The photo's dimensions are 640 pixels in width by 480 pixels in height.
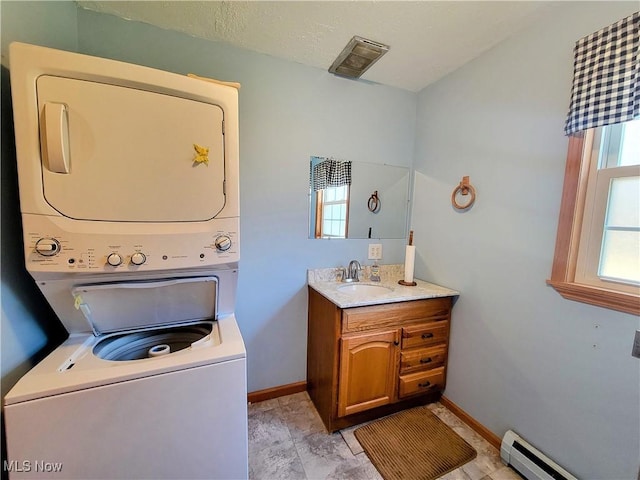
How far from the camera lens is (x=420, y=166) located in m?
2.11

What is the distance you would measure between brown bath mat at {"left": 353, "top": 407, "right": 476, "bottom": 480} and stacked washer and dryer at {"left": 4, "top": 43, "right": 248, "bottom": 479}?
851mm

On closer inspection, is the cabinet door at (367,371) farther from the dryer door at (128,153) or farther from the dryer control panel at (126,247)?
the dryer door at (128,153)

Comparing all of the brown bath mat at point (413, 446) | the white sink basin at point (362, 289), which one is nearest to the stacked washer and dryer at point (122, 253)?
the brown bath mat at point (413, 446)

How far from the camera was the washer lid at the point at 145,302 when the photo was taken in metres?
1.02

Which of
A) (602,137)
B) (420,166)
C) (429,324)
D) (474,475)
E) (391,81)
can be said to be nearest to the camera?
(602,137)

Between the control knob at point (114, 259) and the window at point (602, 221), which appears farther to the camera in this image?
the window at point (602, 221)

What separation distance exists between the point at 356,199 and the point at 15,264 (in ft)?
6.03

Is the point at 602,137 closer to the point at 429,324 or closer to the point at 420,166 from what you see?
the point at 420,166

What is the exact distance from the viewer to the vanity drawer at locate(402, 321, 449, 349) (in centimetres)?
170

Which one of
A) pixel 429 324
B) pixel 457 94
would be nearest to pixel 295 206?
pixel 429 324

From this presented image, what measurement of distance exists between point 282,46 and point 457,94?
4.06 ft

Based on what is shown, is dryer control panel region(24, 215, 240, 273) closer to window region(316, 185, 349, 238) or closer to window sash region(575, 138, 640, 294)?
window region(316, 185, 349, 238)

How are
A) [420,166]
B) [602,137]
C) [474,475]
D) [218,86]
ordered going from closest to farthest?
1. [218,86]
2. [602,137]
3. [474,475]
4. [420,166]

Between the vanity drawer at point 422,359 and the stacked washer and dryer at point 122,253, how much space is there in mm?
1121
